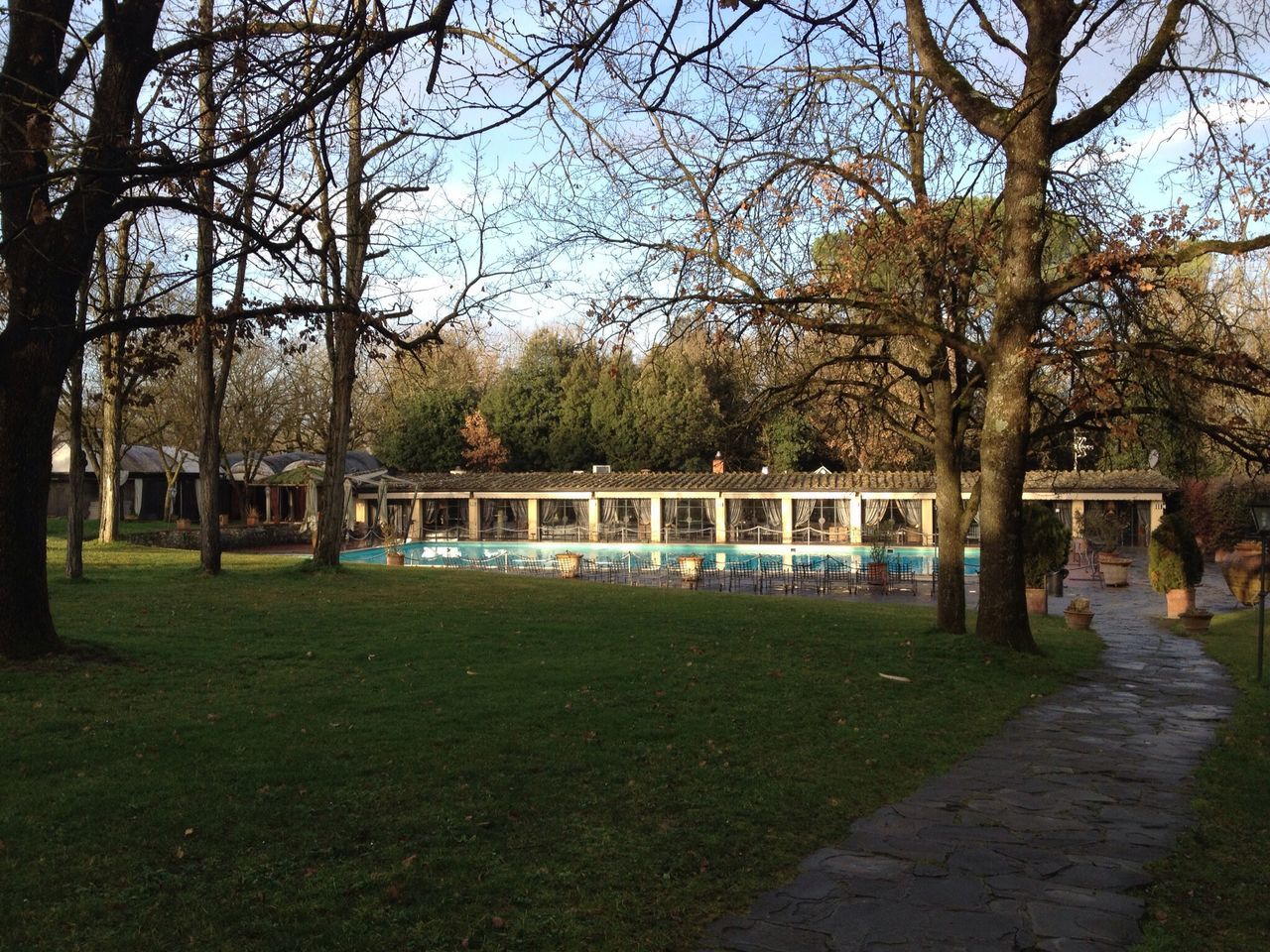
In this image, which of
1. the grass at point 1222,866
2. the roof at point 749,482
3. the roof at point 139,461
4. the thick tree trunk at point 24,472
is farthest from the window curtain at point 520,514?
the grass at point 1222,866

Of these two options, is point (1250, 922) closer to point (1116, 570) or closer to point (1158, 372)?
point (1158, 372)

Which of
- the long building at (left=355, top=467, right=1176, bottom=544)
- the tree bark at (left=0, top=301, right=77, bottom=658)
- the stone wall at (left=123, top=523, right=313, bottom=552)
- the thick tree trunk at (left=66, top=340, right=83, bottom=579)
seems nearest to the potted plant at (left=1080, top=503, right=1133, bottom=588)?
the long building at (left=355, top=467, right=1176, bottom=544)

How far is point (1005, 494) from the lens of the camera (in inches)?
433

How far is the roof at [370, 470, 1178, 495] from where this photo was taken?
3416 cm

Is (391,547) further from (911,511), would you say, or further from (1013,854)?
(1013,854)

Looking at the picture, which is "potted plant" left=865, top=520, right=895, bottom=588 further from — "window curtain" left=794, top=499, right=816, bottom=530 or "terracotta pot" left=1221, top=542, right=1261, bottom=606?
"terracotta pot" left=1221, top=542, right=1261, bottom=606

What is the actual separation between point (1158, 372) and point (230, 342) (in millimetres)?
13800

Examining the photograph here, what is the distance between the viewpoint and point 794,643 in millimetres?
11469

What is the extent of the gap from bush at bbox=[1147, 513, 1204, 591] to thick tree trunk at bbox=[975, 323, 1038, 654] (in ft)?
26.3

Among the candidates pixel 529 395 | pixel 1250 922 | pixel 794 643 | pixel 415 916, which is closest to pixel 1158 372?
pixel 794 643

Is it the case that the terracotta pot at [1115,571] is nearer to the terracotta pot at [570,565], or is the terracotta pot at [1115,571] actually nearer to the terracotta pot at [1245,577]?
the terracotta pot at [1245,577]

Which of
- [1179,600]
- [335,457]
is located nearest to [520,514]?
[335,457]

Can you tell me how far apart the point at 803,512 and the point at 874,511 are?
265 cm

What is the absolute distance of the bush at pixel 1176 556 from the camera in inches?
689
